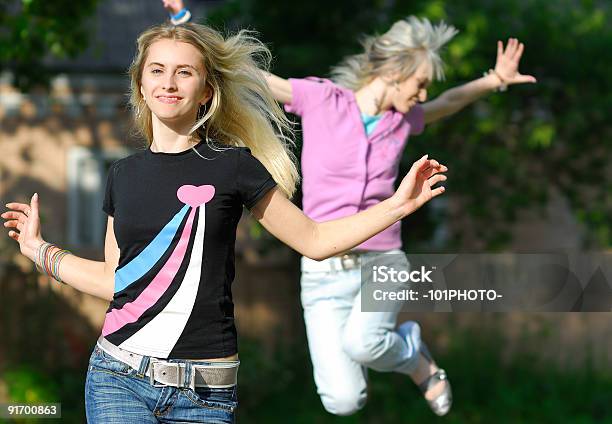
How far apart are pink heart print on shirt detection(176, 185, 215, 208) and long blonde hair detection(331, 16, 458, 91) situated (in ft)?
5.94

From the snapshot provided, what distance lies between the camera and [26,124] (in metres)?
11.2

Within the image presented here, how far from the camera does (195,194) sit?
3150 mm

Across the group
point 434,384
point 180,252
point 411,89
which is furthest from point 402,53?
point 180,252

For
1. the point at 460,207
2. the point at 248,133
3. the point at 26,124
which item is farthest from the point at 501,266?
the point at 248,133

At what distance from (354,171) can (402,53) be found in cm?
59

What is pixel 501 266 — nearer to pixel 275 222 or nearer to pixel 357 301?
pixel 357 301

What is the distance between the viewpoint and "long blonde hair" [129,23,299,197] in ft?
11.0

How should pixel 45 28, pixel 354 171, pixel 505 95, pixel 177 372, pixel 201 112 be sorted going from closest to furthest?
1. pixel 177 372
2. pixel 201 112
3. pixel 354 171
4. pixel 45 28
5. pixel 505 95

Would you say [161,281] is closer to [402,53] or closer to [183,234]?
[183,234]

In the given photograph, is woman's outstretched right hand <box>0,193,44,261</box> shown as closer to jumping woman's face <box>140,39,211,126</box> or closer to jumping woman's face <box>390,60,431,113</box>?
jumping woman's face <box>140,39,211,126</box>

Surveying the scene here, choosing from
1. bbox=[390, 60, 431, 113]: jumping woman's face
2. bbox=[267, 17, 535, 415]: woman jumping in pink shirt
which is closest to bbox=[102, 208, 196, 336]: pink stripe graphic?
bbox=[267, 17, 535, 415]: woman jumping in pink shirt

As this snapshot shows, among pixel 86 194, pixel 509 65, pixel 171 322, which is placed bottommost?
pixel 171 322

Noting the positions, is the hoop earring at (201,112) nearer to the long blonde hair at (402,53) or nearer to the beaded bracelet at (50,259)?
the beaded bracelet at (50,259)

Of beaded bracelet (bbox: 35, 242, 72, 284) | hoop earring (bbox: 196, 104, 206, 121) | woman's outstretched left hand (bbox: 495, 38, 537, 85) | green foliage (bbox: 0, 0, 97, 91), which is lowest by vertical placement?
beaded bracelet (bbox: 35, 242, 72, 284)
